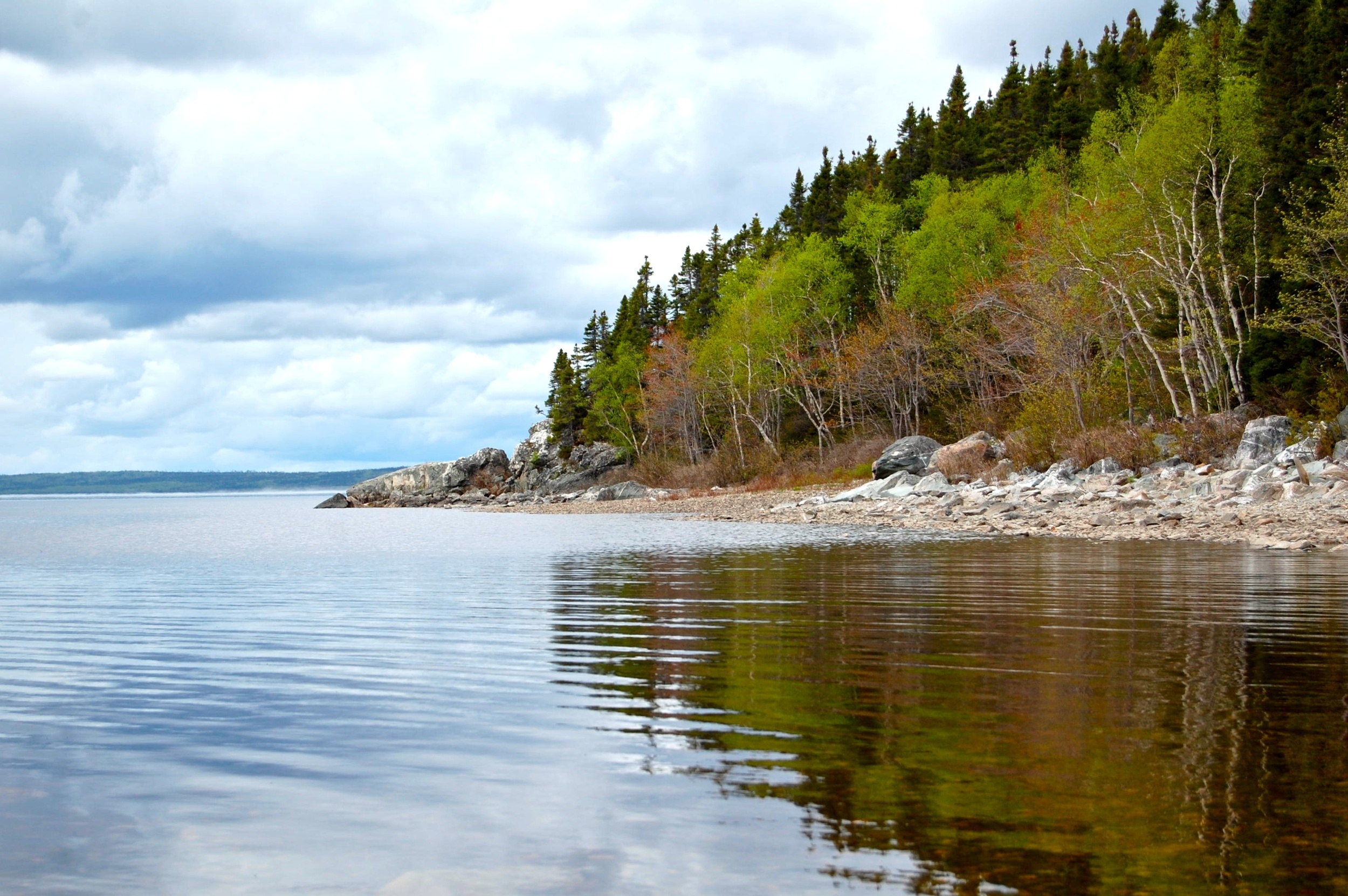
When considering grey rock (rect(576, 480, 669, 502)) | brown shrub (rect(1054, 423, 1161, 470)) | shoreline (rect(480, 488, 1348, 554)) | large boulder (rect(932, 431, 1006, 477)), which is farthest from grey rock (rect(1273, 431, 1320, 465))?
grey rock (rect(576, 480, 669, 502))

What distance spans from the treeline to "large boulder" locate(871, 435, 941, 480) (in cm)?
353

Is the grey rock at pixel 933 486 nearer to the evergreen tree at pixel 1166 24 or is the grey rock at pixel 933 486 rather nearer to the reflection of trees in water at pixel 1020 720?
the reflection of trees in water at pixel 1020 720

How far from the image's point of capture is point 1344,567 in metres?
13.2

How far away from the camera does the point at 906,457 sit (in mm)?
42062

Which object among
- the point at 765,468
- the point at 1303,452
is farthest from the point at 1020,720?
the point at 765,468

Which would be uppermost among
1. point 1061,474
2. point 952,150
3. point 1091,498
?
point 952,150

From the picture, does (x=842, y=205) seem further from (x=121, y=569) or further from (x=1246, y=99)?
(x=121, y=569)

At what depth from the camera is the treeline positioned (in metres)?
31.2

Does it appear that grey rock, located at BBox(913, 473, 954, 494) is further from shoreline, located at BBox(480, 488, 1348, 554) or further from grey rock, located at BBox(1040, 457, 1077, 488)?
grey rock, located at BBox(1040, 457, 1077, 488)

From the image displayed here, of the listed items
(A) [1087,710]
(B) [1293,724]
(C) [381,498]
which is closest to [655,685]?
(A) [1087,710]

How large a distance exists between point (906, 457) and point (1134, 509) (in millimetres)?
18007

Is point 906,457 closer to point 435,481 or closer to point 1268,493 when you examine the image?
point 1268,493

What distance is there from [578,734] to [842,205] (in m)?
67.9

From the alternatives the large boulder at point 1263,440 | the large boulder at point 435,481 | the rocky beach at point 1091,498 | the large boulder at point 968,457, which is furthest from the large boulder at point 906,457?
the large boulder at point 435,481
